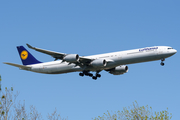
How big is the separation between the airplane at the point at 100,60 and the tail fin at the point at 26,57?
3389mm

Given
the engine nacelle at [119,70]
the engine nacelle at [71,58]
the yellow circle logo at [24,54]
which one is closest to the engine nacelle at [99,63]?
the engine nacelle at [71,58]

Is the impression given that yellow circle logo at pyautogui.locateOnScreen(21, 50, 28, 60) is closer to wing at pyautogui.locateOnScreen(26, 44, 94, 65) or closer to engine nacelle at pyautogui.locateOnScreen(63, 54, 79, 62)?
wing at pyautogui.locateOnScreen(26, 44, 94, 65)

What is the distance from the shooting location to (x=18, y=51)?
6109 cm

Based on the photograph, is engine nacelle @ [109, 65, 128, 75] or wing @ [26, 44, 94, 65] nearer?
wing @ [26, 44, 94, 65]

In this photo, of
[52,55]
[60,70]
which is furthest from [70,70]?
[52,55]

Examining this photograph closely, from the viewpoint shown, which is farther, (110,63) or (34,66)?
(34,66)

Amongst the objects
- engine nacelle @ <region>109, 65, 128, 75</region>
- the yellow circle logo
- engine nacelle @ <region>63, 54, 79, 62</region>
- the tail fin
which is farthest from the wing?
the yellow circle logo

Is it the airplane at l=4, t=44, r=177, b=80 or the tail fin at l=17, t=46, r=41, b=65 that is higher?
the tail fin at l=17, t=46, r=41, b=65

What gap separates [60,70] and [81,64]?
185 inches

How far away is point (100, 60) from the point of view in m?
47.0

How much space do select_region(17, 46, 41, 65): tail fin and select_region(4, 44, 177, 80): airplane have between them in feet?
11.1

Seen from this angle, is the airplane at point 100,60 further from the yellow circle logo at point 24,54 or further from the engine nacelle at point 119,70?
the yellow circle logo at point 24,54

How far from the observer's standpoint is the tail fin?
57.9 meters

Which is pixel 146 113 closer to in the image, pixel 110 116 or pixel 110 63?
pixel 110 116
